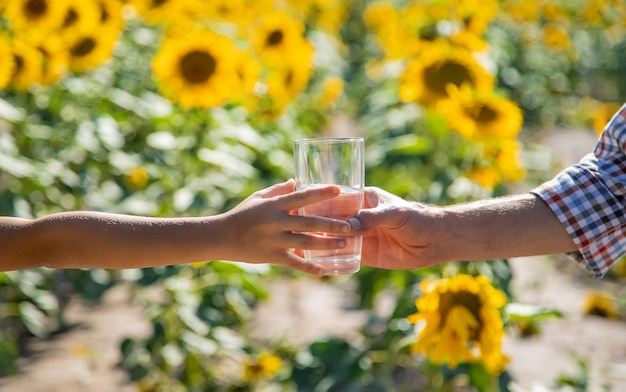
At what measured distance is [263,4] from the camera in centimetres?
705

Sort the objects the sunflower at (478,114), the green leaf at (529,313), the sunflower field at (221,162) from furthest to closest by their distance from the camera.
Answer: the sunflower at (478,114), the sunflower field at (221,162), the green leaf at (529,313)

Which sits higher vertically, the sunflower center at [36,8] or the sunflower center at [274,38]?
the sunflower center at [36,8]

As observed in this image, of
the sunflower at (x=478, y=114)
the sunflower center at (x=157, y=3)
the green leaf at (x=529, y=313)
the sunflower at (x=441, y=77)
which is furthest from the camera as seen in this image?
the sunflower center at (x=157, y=3)

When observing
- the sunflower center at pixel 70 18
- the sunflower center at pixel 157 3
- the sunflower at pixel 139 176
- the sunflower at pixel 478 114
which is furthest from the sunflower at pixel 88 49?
the sunflower at pixel 478 114

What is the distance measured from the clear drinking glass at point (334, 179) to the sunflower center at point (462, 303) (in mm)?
900

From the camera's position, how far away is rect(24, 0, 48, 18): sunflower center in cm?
447

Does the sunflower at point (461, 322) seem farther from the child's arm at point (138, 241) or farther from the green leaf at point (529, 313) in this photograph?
the child's arm at point (138, 241)

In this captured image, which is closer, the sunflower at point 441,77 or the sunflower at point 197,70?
the sunflower at point 441,77

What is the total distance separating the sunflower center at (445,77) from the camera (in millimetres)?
3932

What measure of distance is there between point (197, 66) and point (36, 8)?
87 centimetres

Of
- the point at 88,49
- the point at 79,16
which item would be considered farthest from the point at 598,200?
the point at 79,16

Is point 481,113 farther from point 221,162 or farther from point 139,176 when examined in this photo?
point 139,176

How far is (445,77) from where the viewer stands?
395 centimetres

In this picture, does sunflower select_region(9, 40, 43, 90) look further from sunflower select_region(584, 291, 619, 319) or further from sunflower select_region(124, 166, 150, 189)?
sunflower select_region(584, 291, 619, 319)
